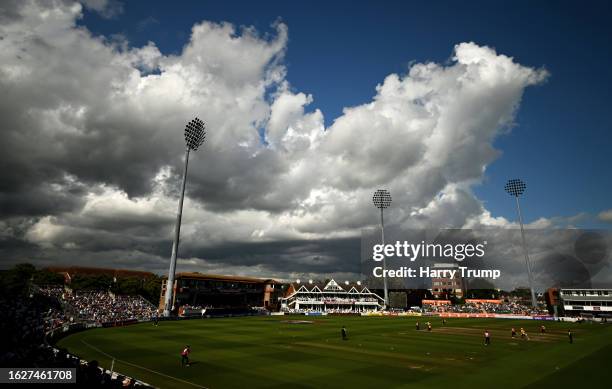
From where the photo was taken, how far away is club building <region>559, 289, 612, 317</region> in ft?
385

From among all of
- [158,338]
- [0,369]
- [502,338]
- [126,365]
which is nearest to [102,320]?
[158,338]

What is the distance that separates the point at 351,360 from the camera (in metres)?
31.0

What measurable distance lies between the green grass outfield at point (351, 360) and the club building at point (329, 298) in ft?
277

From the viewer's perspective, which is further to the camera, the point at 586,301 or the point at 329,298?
the point at 329,298

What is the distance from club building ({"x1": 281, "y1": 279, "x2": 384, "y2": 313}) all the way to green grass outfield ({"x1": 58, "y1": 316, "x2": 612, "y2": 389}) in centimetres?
8441

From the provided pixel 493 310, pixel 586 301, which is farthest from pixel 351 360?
pixel 586 301

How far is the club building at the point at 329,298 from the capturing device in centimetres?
12938

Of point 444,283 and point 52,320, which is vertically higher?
point 444,283

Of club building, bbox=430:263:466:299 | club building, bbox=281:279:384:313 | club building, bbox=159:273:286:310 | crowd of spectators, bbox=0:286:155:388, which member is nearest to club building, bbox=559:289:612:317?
club building, bbox=430:263:466:299

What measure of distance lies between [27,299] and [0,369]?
68498 millimetres

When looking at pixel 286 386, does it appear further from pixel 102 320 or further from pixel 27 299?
pixel 27 299

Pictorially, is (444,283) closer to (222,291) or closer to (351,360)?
(222,291)

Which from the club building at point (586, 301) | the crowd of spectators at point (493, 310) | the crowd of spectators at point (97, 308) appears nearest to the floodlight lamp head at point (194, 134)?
the crowd of spectators at point (97, 308)

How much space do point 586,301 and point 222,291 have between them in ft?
396
